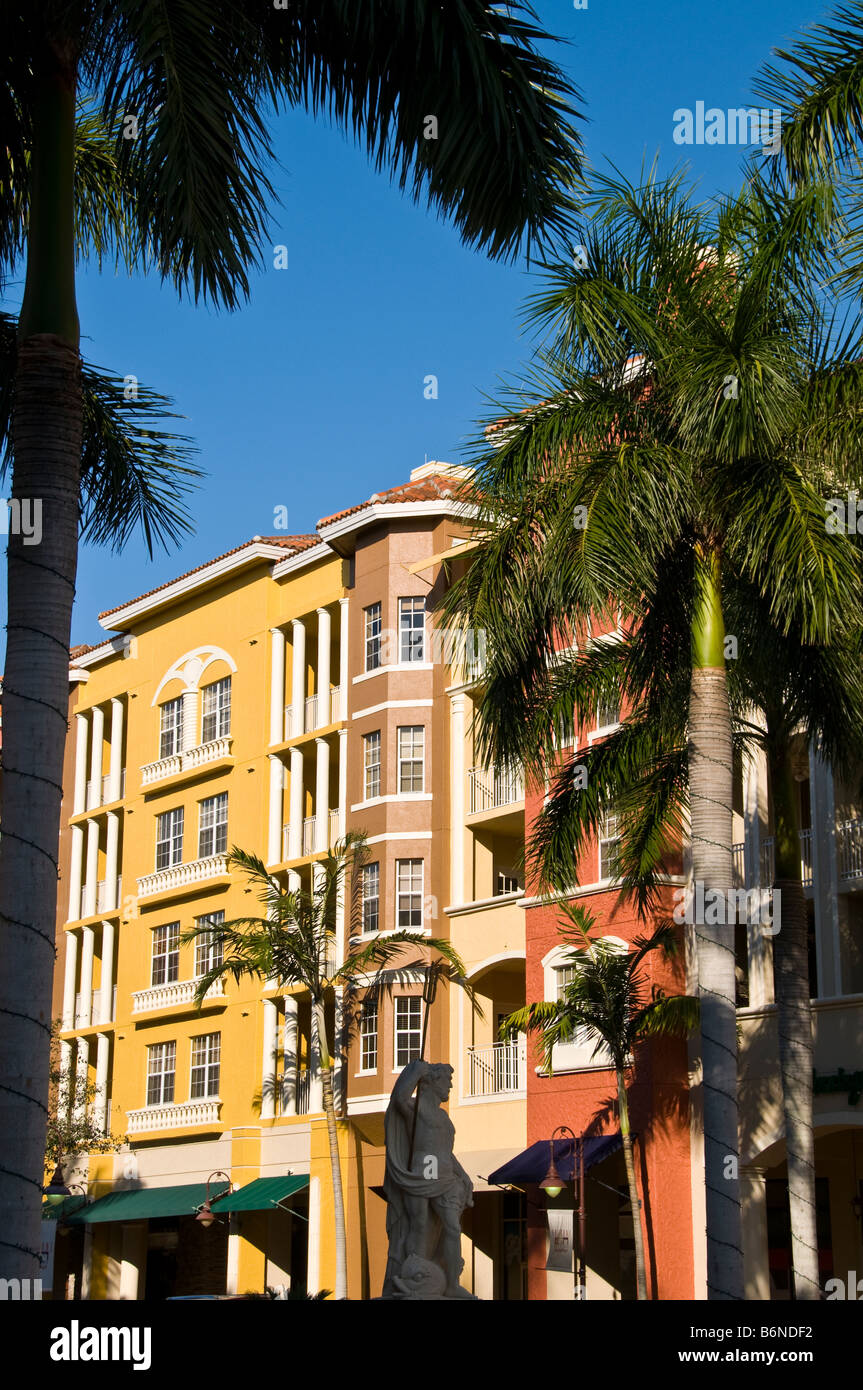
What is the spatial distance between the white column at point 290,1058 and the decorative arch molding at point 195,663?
35.0 feet

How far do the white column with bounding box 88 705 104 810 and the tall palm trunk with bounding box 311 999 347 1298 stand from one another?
59.7ft

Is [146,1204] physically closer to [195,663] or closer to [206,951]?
[206,951]

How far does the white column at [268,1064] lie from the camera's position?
45.1 metres

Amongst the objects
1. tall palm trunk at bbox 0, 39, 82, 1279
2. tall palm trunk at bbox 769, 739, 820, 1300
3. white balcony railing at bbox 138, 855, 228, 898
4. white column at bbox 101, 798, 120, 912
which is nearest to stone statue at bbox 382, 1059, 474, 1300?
tall palm trunk at bbox 769, 739, 820, 1300

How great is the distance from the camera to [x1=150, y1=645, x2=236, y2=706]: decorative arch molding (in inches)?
2009

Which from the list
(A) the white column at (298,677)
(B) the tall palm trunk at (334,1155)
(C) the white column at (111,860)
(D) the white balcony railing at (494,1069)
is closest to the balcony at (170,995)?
(C) the white column at (111,860)

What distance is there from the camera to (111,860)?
5481 cm

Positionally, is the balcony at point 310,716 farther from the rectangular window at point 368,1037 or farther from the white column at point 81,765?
the white column at point 81,765

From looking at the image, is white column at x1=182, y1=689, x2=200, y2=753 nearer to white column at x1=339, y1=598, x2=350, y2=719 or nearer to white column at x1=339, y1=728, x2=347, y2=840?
white column at x1=339, y1=598, x2=350, y2=719

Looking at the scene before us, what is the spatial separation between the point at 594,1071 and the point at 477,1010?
20.3ft

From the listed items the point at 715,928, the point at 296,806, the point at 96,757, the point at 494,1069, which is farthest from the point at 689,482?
the point at 96,757

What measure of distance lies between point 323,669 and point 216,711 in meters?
6.36
